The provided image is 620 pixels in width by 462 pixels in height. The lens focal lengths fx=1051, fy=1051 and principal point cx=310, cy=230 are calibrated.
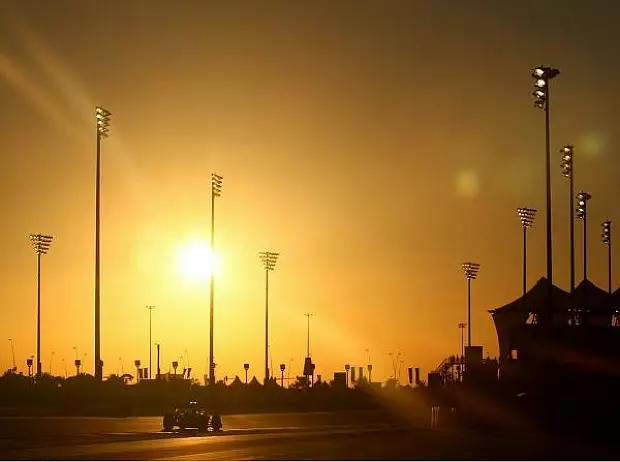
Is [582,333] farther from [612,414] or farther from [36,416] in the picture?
[36,416]

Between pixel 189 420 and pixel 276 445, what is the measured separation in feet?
56.9

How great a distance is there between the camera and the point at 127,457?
122 ft

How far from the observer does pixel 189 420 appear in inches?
2424

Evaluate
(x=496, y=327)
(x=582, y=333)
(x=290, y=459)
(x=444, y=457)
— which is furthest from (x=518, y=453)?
(x=496, y=327)

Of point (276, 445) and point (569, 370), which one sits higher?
point (569, 370)

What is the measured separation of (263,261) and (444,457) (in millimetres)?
82498

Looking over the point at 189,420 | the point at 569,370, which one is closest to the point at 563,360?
the point at 569,370

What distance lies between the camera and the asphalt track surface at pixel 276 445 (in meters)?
38.6

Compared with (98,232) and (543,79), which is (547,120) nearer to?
(543,79)

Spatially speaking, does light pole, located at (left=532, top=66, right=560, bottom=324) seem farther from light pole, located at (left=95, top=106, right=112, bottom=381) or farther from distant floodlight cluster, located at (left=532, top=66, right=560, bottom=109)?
light pole, located at (left=95, top=106, right=112, bottom=381)

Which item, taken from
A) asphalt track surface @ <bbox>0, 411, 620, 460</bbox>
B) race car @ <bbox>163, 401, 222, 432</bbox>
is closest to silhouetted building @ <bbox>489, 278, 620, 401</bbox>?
asphalt track surface @ <bbox>0, 411, 620, 460</bbox>

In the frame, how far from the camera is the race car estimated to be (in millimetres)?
61197

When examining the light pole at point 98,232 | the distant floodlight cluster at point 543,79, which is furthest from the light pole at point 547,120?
the light pole at point 98,232

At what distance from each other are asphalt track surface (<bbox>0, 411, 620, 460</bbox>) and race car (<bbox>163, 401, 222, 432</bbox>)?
6.55ft
